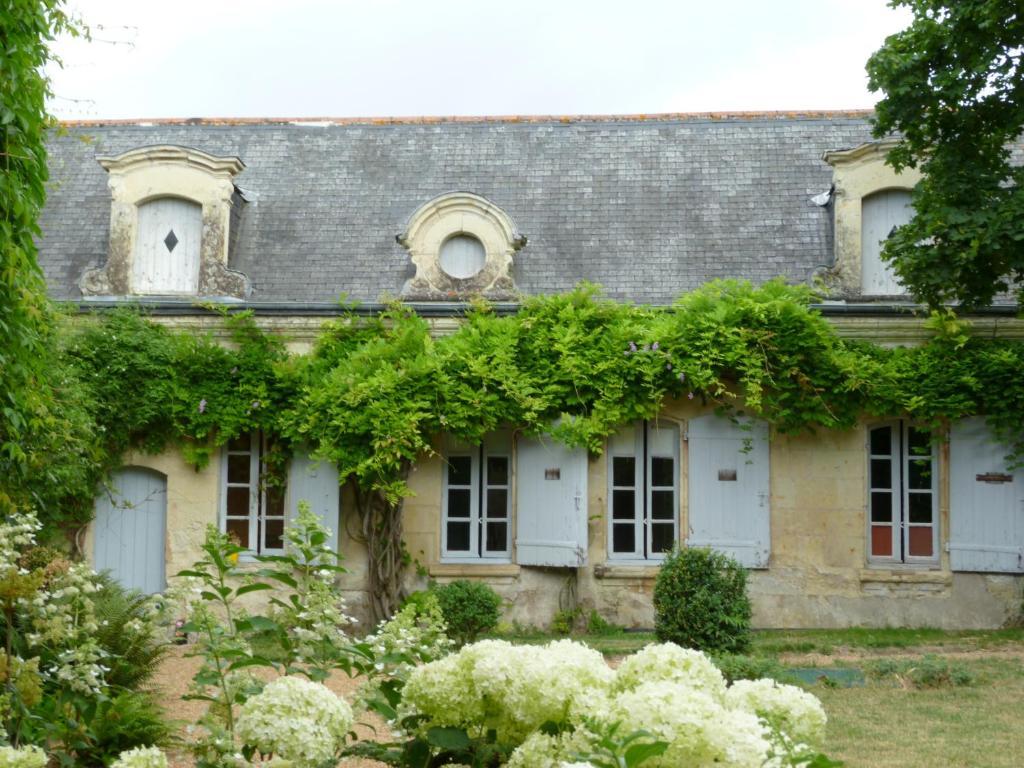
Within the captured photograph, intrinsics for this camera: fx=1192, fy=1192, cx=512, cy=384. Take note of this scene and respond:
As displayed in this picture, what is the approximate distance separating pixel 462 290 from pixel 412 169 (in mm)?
2423

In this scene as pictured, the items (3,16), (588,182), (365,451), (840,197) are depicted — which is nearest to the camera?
(3,16)

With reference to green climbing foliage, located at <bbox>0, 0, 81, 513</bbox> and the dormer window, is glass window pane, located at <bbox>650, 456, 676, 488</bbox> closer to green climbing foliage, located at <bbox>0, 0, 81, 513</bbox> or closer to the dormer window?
the dormer window

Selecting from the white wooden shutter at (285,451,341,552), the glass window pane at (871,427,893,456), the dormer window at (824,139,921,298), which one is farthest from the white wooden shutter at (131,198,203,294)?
the glass window pane at (871,427,893,456)

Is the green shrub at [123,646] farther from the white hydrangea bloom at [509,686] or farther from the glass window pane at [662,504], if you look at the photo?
the glass window pane at [662,504]

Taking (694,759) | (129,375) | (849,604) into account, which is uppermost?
(129,375)

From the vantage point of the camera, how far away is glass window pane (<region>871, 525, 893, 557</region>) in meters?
12.5

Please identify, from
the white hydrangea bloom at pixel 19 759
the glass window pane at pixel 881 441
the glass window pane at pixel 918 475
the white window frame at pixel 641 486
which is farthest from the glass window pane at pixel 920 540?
→ the white hydrangea bloom at pixel 19 759

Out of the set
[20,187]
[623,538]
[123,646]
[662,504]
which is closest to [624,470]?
[662,504]

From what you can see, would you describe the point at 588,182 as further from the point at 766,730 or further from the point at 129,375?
the point at 766,730

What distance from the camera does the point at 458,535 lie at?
12.8 meters

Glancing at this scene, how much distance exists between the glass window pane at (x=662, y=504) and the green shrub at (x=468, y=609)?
7.71 feet

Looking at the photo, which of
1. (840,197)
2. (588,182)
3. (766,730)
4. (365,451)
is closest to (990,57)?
(840,197)

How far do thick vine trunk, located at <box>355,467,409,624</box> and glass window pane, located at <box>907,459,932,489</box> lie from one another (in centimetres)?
530

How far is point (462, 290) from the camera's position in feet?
42.2
